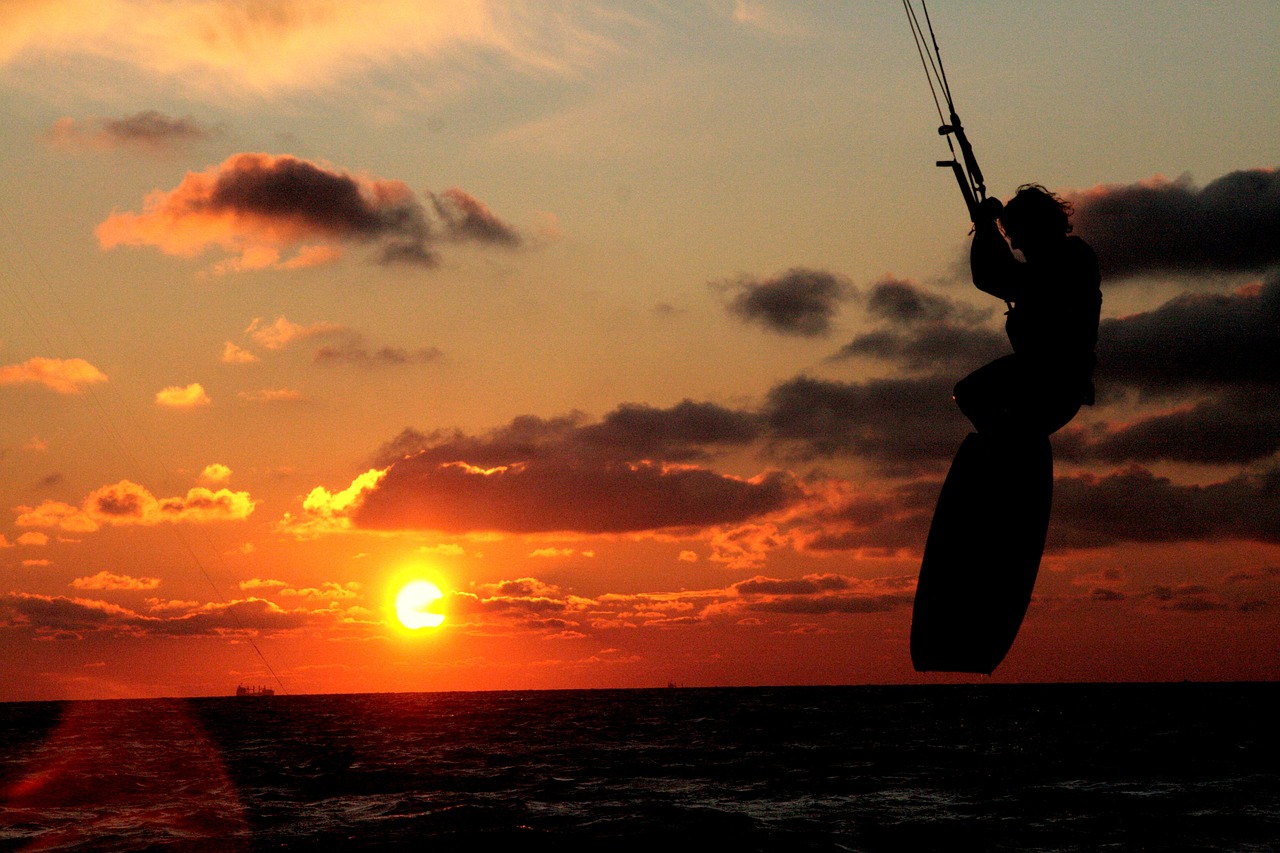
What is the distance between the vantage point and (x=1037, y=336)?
538 centimetres

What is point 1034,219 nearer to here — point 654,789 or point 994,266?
point 994,266

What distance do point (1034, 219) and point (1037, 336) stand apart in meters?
0.60

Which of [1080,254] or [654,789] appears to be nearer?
[1080,254]

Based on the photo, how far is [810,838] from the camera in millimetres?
37438

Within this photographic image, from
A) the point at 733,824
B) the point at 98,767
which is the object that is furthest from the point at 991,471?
the point at 98,767

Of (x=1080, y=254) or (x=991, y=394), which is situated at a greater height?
(x=1080, y=254)

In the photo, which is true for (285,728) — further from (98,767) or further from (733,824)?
(733,824)

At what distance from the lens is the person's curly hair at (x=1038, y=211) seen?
220 inches

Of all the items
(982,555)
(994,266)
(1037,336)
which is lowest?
(982,555)

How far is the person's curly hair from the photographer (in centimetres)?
559

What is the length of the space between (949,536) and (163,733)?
121237 mm

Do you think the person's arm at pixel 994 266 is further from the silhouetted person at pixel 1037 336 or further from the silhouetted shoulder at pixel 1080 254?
the silhouetted shoulder at pixel 1080 254

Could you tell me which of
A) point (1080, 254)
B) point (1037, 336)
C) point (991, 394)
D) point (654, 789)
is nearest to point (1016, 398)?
point (991, 394)

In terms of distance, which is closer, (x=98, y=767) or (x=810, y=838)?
(x=810, y=838)
